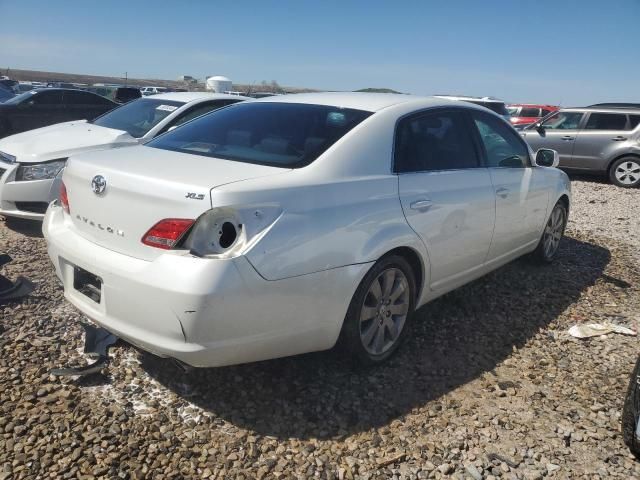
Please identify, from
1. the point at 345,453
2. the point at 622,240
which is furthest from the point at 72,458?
the point at 622,240

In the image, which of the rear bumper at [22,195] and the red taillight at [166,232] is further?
the rear bumper at [22,195]

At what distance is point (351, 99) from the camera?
354cm

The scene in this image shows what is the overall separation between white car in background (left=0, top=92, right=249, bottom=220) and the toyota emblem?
2.92 meters

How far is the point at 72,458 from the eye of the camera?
7.70ft

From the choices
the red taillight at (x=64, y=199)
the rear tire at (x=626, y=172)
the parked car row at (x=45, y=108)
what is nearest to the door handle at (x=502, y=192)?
the red taillight at (x=64, y=199)

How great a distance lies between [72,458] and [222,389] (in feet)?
2.63

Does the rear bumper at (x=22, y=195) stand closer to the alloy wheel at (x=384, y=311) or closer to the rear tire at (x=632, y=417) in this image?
the alloy wheel at (x=384, y=311)

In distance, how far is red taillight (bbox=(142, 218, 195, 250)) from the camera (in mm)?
2354

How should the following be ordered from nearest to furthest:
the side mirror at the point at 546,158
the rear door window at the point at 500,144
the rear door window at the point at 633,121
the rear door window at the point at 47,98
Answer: the rear door window at the point at 500,144 → the side mirror at the point at 546,158 → the rear door window at the point at 47,98 → the rear door window at the point at 633,121

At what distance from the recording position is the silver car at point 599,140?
11.1 m

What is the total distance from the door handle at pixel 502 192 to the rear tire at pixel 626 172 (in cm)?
857

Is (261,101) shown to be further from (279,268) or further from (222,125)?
(279,268)

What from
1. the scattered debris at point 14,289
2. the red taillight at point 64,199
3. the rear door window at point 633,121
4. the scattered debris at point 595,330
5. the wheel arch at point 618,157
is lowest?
the scattered debris at point 595,330

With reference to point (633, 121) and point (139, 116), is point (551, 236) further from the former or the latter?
point (633, 121)
